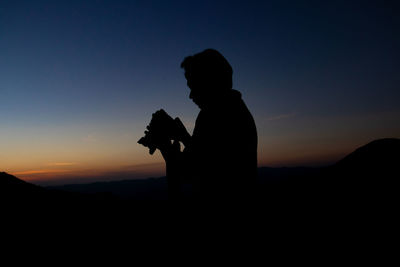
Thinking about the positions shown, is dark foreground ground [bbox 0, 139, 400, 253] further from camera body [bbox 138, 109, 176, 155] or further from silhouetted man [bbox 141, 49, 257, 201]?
camera body [bbox 138, 109, 176, 155]

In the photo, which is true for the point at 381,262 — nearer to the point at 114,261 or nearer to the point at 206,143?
the point at 206,143

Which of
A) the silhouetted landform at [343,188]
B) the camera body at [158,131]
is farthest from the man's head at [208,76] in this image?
the silhouetted landform at [343,188]

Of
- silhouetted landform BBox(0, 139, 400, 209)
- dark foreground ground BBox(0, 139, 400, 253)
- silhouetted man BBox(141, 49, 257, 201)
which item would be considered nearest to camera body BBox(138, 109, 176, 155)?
silhouetted man BBox(141, 49, 257, 201)

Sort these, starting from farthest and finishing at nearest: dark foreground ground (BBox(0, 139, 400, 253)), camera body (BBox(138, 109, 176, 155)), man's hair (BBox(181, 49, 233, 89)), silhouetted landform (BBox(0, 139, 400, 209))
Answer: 1. silhouetted landform (BBox(0, 139, 400, 209))
2. camera body (BBox(138, 109, 176, 155))
3. man's hair (BBox(181, 49, 233, 89))
4. dark foreground ground (BBox(0, 139, 400, 253))

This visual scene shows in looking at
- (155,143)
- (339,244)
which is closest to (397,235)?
(339,244)

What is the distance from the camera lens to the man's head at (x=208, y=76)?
231 cm

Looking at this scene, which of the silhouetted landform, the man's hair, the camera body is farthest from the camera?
the silhouetted landform

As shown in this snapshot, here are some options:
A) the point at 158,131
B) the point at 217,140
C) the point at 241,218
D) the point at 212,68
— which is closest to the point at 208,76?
the point at 212,68

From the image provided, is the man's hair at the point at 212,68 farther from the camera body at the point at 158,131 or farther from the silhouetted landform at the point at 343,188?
the silhouetted landform at the point at 343,188

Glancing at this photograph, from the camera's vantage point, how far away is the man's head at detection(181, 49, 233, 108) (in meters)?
2.31

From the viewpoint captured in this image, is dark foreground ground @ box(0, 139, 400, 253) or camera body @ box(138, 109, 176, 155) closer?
dark foreground ground @ box(0, 139, 400, 253)

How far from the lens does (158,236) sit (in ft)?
19.7

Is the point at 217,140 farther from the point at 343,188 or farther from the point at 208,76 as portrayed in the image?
the point at 343,188

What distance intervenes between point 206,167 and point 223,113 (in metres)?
0.54
